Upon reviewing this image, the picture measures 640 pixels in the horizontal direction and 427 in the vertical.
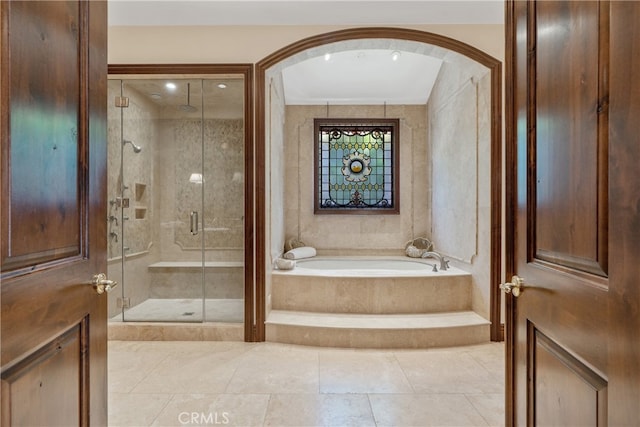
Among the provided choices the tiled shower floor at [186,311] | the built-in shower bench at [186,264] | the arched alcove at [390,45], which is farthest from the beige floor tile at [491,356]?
the built-in shower bench at [186,264]

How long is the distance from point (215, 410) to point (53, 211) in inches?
59.5

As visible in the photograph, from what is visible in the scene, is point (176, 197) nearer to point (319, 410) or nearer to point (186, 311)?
point (186, 311)

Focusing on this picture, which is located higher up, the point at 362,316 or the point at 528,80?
the point at 528,80

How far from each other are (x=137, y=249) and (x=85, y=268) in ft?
8.63

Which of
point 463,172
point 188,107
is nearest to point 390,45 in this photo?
point 463,172

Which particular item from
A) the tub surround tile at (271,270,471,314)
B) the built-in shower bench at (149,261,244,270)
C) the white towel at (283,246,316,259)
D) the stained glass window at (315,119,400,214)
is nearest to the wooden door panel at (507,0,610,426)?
the tub surround tile at (271,270,471,314)

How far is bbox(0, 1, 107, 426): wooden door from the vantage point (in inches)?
31.1

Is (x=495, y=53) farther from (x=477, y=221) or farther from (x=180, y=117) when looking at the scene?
(x=180, y=117)

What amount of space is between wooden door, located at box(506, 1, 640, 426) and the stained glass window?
354 centimetres

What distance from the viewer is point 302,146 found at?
4758mm

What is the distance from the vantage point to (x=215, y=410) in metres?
1.96

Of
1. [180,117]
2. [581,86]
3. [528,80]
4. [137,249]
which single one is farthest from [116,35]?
[581,86]

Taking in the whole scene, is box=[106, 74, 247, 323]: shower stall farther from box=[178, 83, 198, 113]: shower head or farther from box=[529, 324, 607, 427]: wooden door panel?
box=[529, 324, 607, 427]: wooden door panel

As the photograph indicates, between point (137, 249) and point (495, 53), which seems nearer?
point (495, 53)
